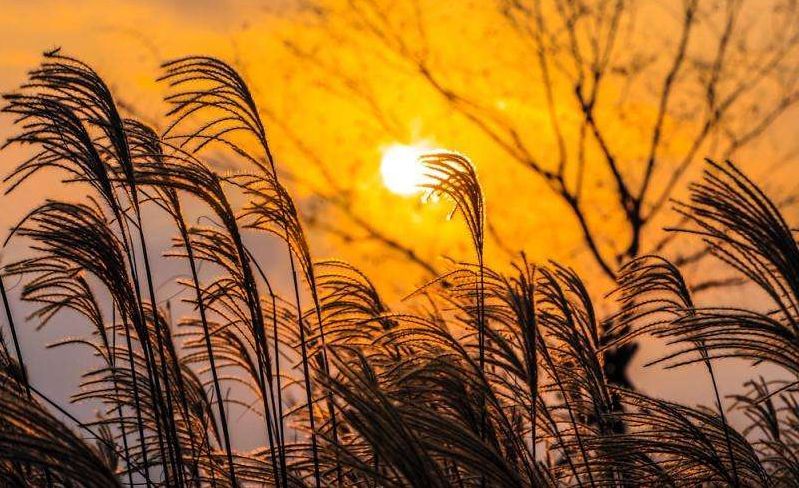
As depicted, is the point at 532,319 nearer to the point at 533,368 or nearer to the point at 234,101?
the point at 533,368

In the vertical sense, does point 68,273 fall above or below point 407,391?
above

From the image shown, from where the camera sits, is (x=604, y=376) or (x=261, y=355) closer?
(x=261, y=355)

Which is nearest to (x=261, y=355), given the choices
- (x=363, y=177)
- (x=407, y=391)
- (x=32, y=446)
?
(x=407, y=391)

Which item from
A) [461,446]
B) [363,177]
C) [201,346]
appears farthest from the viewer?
[363,177]

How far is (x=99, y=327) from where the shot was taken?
13.7ft

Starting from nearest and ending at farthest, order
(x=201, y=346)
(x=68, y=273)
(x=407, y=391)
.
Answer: (x=407, y=391) < (x=68, y=273) < (x=201, y=346)

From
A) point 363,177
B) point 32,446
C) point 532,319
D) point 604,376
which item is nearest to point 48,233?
point 32,446

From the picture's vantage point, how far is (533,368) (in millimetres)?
2881

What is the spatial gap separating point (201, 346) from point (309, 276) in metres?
1.08

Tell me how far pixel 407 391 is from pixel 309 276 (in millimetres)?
637

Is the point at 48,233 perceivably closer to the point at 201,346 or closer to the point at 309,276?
the point at 309,276

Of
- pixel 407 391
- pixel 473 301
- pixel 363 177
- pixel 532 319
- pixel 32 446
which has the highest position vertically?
pixel 363 177

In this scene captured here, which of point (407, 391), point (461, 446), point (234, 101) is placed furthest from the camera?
point (234, 101)

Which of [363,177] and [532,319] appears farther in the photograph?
[363,177]
